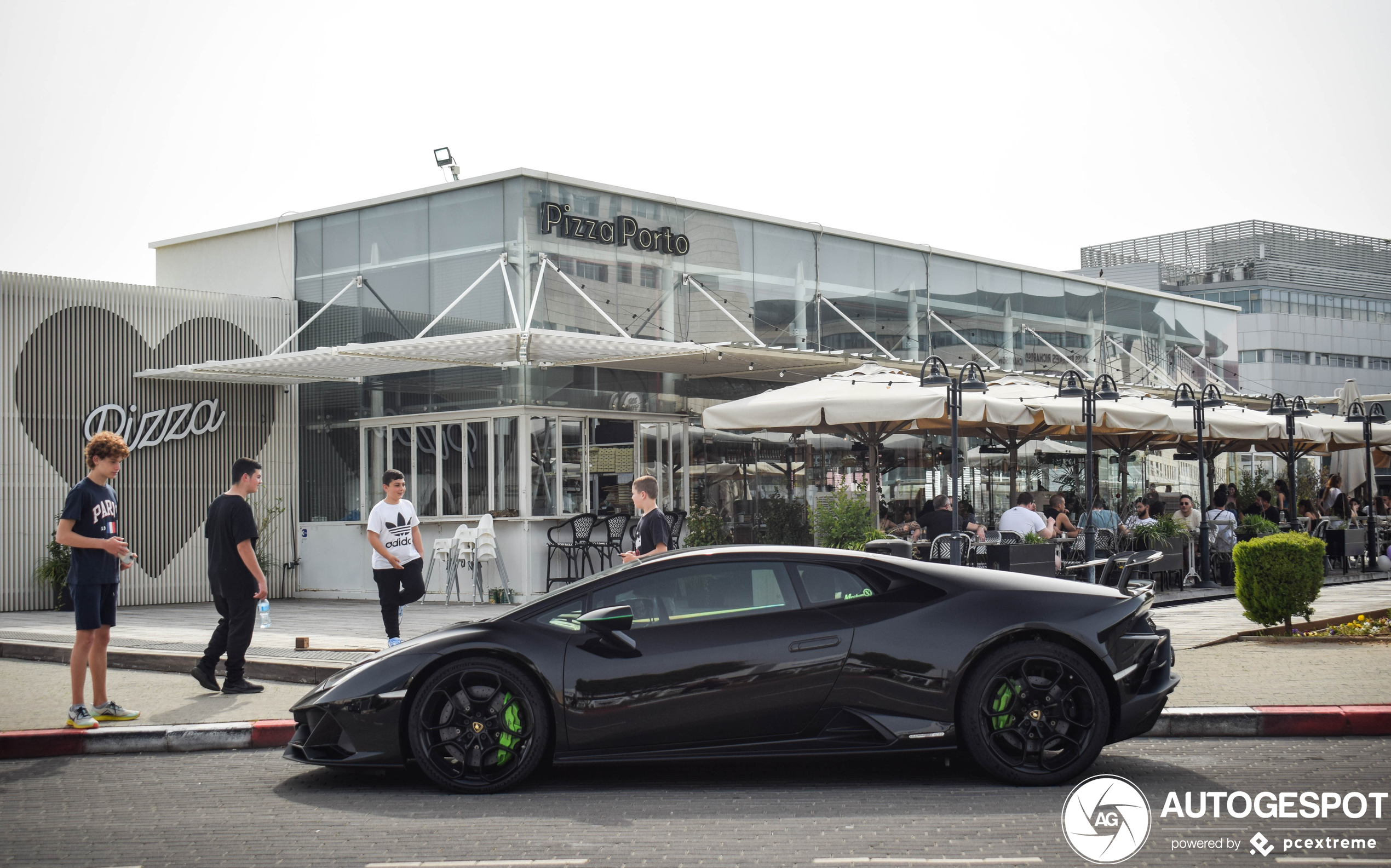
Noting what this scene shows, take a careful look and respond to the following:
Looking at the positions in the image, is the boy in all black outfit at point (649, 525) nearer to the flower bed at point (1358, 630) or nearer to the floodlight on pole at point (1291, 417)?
the flower bed at point (1358, 630)

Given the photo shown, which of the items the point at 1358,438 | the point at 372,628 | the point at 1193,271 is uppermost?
the point at 1193,271

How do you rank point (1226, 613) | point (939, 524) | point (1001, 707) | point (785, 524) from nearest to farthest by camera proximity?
point (1001, 707) → point (1226, 613) → point (939, 524) → point (785, 524)

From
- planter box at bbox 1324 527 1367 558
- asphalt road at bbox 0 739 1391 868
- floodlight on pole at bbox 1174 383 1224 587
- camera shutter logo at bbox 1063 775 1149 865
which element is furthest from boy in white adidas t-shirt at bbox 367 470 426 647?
planter box at bbox 1324 527 1367 558

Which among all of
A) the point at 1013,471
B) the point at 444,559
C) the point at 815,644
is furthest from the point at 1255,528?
the point at 815,644

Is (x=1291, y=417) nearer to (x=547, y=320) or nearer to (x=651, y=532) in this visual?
(x=547, y=320)

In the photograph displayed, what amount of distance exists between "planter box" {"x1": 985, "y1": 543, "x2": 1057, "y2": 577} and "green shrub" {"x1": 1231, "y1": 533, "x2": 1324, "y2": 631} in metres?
2.50

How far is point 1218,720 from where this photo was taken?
7.78 metres

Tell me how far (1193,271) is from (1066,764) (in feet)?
265

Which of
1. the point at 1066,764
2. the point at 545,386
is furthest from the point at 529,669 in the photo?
the point at 545,386

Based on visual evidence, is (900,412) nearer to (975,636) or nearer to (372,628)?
(372,628)

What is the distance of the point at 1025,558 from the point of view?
13.9m

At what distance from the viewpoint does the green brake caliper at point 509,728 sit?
253 inches

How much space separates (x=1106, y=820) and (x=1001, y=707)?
0.86 meters

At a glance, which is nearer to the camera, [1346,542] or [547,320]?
[547,320]
